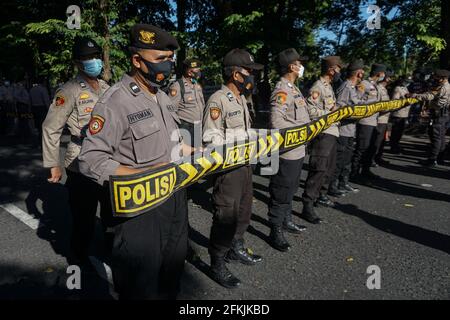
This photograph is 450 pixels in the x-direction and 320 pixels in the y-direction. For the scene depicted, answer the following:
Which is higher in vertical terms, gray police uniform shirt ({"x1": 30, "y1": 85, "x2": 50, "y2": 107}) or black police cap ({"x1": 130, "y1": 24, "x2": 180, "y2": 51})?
black police cap ({"x1": 130, "y1": 24, "x2": 180, "y2": 51})

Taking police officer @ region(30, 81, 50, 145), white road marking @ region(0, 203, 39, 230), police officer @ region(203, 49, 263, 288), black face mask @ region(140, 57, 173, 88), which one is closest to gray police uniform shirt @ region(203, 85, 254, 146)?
police officer @ region(203, 49, 263, 288)

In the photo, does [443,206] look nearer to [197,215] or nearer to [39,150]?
[197,215]

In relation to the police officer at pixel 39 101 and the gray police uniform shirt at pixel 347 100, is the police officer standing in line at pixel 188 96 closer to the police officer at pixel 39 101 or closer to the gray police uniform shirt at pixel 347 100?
the gray police uniform shirt at pixel 347 100

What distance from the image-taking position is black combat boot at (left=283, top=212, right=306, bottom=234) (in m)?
4.58

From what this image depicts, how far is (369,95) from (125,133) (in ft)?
18.4

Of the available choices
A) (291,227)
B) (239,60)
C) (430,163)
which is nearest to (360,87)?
(430,163)

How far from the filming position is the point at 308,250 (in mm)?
4098

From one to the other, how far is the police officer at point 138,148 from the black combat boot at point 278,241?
6.47ft

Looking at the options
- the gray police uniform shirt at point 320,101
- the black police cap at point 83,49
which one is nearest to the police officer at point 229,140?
the black police cap at point 83,49

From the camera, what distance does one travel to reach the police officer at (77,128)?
3.23 metres

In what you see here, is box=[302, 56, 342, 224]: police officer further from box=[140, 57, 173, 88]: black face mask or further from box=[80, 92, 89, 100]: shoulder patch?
box=[140, 57, 173, 88]: black face mask

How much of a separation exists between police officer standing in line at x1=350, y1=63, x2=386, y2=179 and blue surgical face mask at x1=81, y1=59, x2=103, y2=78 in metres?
4.68

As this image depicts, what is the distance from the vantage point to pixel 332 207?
5523 mm

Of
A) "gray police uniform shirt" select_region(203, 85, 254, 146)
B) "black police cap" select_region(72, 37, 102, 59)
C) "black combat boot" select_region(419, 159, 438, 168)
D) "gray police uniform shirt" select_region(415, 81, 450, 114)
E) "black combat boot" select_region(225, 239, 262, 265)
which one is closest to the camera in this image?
"black police cap" select_region(72, 37, 102, 59)
